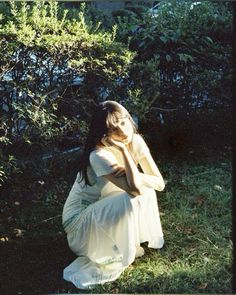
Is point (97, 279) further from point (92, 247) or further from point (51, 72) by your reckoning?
point (51, 72)

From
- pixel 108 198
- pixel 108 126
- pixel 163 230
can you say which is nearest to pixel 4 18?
pixel 108 126

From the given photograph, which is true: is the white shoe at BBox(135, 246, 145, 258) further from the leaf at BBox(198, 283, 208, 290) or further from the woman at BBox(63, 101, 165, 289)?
the leaf at BBox(198, 283, 208, 290)

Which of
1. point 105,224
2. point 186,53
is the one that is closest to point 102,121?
point 105,224

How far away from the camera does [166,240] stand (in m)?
4.34

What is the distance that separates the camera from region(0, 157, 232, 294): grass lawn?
3.91 m

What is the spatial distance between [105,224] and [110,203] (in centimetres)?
16

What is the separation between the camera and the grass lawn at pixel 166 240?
3.91 meters

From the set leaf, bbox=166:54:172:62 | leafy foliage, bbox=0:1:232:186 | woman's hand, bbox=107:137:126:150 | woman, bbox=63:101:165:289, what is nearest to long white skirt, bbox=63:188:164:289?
woman, bbox=63:101:165:289

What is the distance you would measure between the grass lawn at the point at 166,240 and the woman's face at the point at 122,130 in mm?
941

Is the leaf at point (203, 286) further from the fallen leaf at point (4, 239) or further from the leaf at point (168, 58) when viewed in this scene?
the leaf at point (168, 58)

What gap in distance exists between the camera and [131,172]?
3727mm

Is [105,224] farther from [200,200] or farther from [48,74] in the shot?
[48,74]

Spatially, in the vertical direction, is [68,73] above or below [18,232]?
above

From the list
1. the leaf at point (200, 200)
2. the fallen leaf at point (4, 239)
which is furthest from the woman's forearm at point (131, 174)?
the fallen leaf at point (4, 239)
